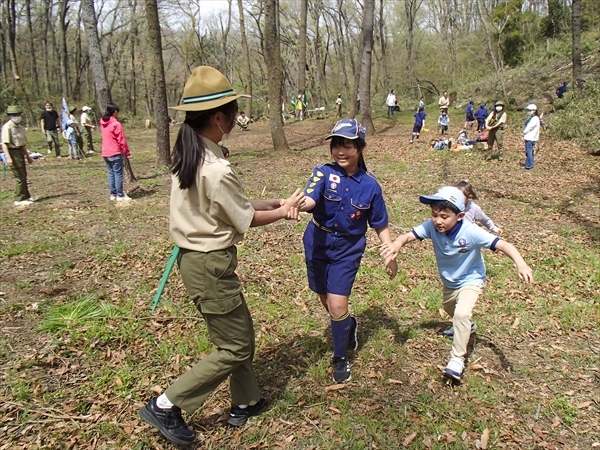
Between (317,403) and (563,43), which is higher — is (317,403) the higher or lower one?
the lower one

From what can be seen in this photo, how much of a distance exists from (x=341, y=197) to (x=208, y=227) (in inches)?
43.6

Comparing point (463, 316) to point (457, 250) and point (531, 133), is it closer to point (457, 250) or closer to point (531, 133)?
point (457, 250)

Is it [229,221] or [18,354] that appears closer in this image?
[229,221]

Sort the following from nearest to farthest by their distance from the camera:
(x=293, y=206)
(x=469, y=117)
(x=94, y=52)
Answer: (x=293, y=206), (x=94, y=52), (x=469, y=117)

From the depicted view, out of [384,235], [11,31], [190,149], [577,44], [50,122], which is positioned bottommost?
[384,235]

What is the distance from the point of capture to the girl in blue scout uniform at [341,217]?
3191 mm

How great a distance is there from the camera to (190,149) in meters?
2.41

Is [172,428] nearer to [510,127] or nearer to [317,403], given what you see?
[317,403]

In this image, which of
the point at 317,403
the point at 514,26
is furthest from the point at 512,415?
the point at 514,26

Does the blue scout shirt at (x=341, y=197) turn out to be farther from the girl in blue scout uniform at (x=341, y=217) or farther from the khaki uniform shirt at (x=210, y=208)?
the khaki uniform shirt at (x=210, y=208)

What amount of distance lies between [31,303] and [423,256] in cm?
488

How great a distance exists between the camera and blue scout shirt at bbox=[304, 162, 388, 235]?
3.23m

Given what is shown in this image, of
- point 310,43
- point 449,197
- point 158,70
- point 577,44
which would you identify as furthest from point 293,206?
point 310,43

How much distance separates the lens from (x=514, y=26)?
104ft
